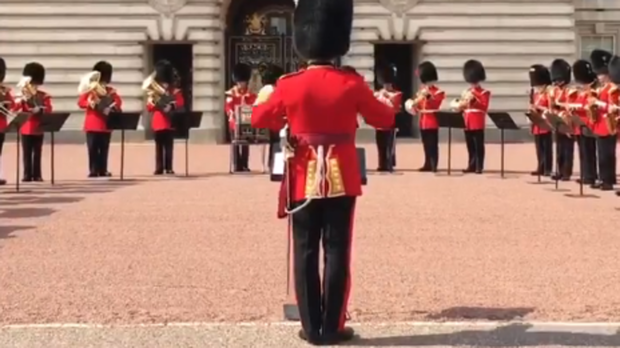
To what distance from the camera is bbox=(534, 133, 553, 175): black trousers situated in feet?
49.2

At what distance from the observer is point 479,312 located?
6129 millimetres

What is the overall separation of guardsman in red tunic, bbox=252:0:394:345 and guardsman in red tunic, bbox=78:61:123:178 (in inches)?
384

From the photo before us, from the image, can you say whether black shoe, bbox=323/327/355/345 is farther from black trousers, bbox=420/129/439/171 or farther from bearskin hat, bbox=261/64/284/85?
black trousers, bbox=420/129/439/171

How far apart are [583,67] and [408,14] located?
12.5m

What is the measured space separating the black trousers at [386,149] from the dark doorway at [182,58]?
1040 centimetres

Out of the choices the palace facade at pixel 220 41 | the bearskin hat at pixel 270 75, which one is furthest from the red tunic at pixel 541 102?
the palace facade at pixel 220 41

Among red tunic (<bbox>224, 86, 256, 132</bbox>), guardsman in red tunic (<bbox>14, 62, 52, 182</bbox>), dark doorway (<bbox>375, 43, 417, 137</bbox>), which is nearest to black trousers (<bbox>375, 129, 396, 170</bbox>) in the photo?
red tunic (<bbox>224, 86, 256, 132</bbox>)

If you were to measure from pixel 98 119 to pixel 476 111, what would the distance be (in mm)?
4900

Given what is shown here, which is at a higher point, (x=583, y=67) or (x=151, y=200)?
(x=583, y=67)

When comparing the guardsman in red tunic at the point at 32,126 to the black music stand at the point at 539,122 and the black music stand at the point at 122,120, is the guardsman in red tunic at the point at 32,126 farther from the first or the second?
the black music stand at the point at 539,122

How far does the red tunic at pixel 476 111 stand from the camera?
1573 centimetres

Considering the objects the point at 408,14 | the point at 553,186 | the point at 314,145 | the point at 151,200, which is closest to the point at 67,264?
the point at 314,145

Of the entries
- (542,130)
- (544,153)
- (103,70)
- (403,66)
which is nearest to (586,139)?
(542,130)

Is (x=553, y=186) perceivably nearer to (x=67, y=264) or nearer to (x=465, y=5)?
(x=67, y=264)
